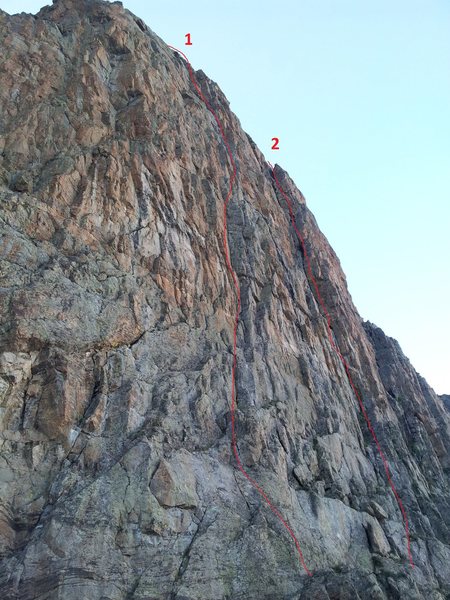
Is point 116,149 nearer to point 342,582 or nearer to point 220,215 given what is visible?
point 220,215

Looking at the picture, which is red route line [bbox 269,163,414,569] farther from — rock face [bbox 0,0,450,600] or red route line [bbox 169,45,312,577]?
red route line [bbox 169,45,312,577]

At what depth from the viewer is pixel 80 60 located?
30781mm

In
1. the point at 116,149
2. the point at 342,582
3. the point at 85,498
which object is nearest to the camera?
the point at 85,498

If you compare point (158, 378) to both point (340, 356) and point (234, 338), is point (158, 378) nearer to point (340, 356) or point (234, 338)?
point (234, 338)

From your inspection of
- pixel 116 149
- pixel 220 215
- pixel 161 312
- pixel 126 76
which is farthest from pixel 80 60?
pixel 161 312

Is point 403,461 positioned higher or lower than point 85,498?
higher

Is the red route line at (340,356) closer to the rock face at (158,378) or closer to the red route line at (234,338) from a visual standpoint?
the rock face at (158,378)

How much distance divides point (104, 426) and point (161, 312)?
692cm

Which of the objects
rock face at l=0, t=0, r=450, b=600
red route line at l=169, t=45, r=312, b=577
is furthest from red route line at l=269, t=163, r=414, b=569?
red route line at l=169, t=45, r=312, b=577

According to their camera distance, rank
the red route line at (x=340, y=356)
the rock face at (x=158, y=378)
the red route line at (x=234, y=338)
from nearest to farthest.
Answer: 1. the rock face at (x=158, y=378)
2. the red route line at (x=234, y=338)
3. the red route line at (x=340, y=356)

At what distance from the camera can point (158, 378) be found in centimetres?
2131

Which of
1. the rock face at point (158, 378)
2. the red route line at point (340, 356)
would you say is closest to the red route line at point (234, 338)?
the rock face at point (158, 378)

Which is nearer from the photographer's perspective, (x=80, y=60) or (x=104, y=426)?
(x=104, y=426)

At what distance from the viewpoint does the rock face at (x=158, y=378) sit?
16.4 metres
